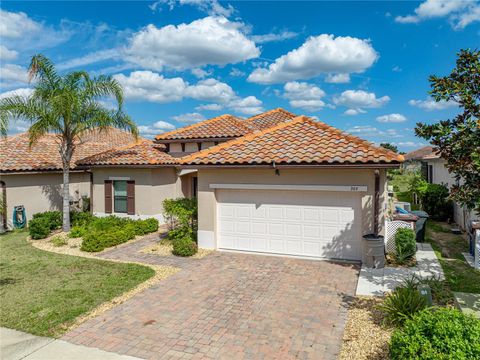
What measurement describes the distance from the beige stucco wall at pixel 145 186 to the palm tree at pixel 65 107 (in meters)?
2.70

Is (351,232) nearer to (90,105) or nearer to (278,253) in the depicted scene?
(278,253)

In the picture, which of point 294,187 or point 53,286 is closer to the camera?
point 53,286

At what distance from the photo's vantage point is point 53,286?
375 inches

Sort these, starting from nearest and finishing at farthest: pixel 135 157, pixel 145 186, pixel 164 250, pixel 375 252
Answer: pixel 375 252, pixel 164 250, pixel 145 186, pixel 135 157

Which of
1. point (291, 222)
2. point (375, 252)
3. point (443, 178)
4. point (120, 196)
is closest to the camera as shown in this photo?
point (375, 252)

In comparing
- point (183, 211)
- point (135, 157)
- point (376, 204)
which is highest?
point (135, 157)

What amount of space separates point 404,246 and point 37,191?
59.5ft

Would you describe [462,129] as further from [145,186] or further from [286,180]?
[145,186]

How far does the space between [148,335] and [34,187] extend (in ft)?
50.3

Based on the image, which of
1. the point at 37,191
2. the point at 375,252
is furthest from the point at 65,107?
the point at 375,252

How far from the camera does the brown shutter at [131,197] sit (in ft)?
60.7

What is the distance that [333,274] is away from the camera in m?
10.1

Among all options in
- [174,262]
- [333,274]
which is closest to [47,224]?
[174,262]

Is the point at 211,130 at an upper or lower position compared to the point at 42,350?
upper
